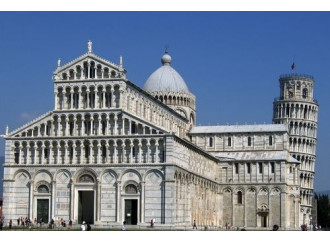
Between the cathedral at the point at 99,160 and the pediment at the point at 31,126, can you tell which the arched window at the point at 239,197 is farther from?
the pediment at the point at 31,126

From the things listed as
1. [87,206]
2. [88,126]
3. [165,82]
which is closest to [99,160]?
[88,126]

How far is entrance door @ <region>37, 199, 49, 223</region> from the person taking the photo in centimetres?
7338

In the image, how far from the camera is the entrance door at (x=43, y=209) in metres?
73.4

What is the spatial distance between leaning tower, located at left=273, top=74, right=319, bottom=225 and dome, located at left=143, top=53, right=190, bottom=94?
2076 centimetres

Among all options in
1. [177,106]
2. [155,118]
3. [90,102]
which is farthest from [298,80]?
[90,102]

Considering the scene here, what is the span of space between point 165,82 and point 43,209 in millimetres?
33347

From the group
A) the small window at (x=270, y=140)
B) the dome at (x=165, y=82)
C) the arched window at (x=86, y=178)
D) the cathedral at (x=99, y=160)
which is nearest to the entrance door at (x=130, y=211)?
the cathedral at (x=99, y=160)

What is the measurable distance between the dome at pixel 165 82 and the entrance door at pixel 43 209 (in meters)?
31.5

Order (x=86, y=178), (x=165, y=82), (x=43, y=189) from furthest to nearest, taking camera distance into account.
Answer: (x=165, y=82)
(x=43, y=189)
(x=86, y=178)

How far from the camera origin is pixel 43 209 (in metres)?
73.6

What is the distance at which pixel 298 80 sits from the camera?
4695 inches

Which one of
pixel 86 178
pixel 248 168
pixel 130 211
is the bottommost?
pixel 130 211

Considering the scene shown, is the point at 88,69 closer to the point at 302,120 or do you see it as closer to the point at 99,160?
the point at 99,160

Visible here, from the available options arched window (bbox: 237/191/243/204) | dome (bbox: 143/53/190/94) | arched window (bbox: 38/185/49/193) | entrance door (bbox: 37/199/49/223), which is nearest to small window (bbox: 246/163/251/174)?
arched window (bbox: 237/191/243/204)
